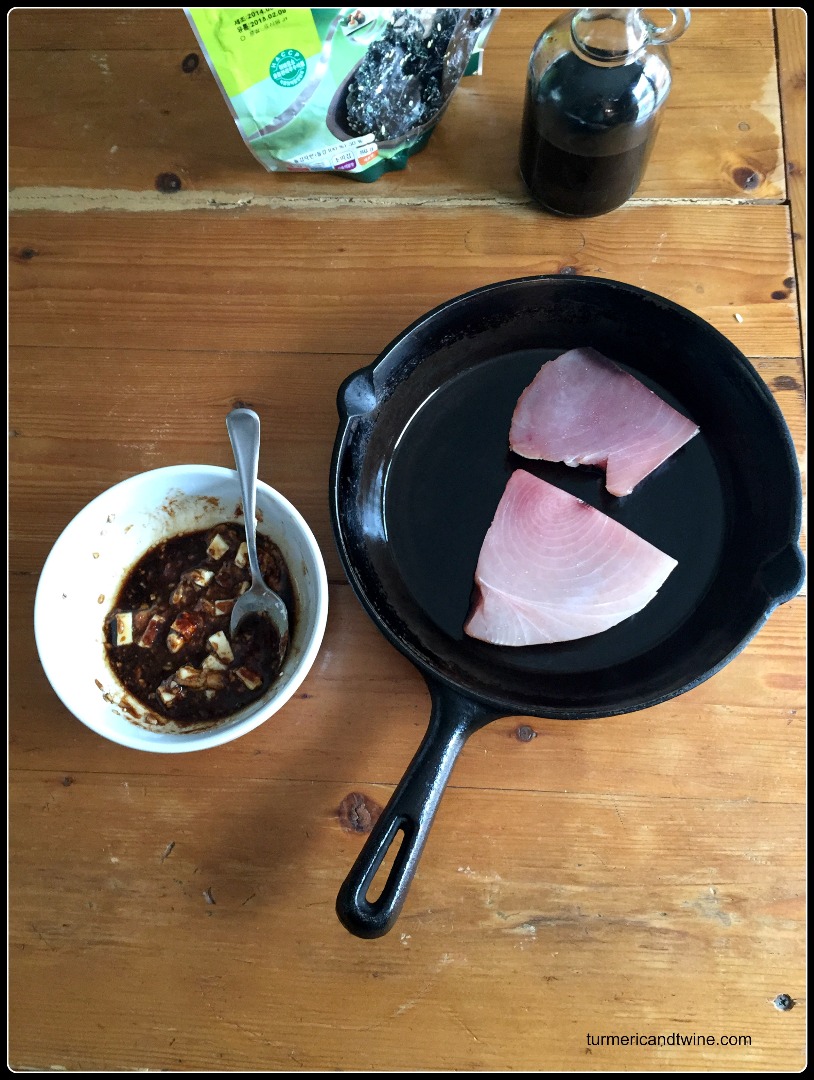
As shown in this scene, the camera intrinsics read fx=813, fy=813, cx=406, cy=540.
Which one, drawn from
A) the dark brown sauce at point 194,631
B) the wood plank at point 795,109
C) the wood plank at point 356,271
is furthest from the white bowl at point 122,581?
the wood plank at point 795,109

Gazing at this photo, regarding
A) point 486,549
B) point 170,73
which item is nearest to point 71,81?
point 170,73

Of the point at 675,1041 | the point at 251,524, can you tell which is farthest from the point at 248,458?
the point at 675,1041

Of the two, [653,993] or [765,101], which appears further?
[765,101]

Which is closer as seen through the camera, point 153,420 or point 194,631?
point 194,631

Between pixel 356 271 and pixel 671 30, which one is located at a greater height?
pixel 671 30

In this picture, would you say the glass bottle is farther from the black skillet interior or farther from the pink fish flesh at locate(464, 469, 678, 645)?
the pink fish flesh at locate(464, 469, 678, 645)

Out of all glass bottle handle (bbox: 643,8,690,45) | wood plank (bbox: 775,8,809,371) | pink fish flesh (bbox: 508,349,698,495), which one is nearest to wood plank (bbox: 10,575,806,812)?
pink fish flesh (bbox: 508,349,698,495)

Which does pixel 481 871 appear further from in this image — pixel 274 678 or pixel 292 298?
pixel 292 298

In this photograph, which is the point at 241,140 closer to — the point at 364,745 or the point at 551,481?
the point at 551,481
